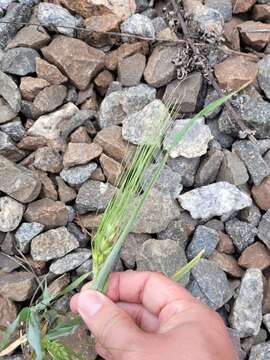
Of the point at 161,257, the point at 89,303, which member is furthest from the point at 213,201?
the point at 89,303

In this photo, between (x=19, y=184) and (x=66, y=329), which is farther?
(x=19, y=184)

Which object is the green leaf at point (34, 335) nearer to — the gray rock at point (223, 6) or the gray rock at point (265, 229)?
the gray rock at point (265, 229)

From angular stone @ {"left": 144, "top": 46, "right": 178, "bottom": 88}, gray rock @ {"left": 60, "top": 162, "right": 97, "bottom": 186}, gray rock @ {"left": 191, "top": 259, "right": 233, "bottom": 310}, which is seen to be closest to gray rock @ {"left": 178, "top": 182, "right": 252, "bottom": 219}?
gray rock @ {"left": 191, "top": 259, "right": 233, "bottom": 310}


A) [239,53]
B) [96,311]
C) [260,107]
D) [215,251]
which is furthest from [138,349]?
[239,53]

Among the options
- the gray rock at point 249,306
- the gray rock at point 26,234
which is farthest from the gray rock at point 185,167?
the gray rock at point 26,234

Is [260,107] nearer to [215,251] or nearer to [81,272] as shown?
[215,251]

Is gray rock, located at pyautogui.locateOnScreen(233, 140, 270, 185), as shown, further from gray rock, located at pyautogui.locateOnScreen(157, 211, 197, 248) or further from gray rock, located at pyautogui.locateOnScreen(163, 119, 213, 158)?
gray rock, located at pyautogui.locateOnScreen(157, 211, 197, 248)

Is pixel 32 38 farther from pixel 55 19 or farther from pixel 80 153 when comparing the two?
pixel 80 153
